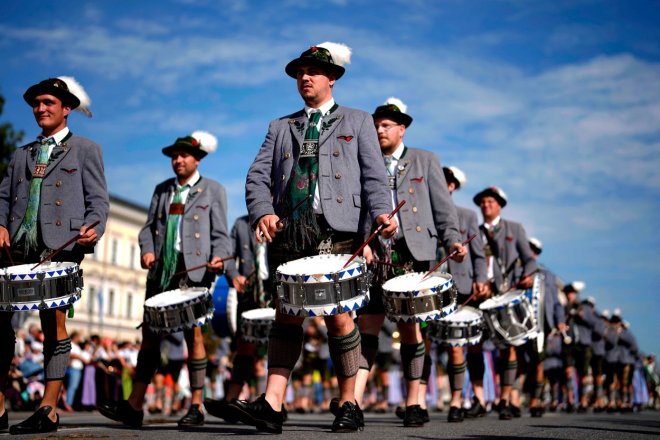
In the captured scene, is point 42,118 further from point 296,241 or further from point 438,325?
point 438,325

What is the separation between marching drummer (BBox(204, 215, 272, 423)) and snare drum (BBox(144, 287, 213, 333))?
6.05 ft

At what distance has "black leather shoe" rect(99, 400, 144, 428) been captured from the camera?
26.7 feet

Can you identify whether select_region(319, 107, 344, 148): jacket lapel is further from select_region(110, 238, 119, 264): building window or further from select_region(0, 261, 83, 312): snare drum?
select_region(110, 238, 119, 264): building window

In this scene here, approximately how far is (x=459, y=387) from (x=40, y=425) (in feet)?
18.6

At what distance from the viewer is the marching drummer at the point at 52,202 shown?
7.51m

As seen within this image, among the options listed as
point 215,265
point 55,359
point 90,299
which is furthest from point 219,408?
point 90,299

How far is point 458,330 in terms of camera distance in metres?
10.7

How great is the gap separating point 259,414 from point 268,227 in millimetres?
1250

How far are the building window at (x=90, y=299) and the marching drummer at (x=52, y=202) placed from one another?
7361cm

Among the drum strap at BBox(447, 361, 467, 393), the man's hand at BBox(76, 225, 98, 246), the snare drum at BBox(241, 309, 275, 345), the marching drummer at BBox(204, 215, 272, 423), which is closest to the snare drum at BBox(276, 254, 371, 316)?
the man's hand at BBox(76, 225, 98, 246)

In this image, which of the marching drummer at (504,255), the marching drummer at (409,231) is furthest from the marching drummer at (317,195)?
the marching drummer at (504,255)

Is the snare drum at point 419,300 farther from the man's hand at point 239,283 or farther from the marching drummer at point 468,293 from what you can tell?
the man's hand at point 239,283

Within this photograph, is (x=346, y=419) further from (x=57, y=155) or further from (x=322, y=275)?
(x=57, y=155)

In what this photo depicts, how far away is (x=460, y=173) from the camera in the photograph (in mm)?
12703
